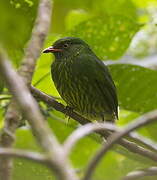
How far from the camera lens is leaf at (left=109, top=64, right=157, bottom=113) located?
2957 mm

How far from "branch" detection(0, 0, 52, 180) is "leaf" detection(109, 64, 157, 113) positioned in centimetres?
99

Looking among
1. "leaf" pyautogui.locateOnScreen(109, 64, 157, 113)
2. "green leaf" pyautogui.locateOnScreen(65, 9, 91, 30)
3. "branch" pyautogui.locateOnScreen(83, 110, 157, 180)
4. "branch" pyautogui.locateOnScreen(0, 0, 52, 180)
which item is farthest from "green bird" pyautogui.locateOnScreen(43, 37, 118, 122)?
"branch" pyautogui.locateOnScreen(83, 110, 157, 180)

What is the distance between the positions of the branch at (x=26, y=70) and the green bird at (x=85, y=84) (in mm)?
1378

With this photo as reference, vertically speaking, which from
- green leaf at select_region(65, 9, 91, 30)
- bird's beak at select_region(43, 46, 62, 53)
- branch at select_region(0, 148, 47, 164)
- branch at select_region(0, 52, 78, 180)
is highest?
branch at select_region(0, 52, 78, 180)

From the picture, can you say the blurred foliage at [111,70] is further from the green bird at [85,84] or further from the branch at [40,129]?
the branch at [40,129]

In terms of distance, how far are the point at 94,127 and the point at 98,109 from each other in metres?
2.59

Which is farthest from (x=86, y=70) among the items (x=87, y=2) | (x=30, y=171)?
(x=30, y=171)

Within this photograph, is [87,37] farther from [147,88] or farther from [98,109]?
[98,109]

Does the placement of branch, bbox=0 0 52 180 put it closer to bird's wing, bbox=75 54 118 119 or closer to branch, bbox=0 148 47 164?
branch, bbox=0 148 47 164

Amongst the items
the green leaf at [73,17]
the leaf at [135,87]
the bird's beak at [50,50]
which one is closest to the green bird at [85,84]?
the bird's beak at [50,50]

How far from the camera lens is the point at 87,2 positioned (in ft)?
11.6

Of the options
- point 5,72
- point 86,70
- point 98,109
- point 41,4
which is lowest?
point 98,109

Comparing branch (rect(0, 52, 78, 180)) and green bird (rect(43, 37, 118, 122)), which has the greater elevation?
branch (rect(0, 52, 78, 180))

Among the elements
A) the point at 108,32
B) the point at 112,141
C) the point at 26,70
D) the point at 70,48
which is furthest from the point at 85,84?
the point at 112,141
